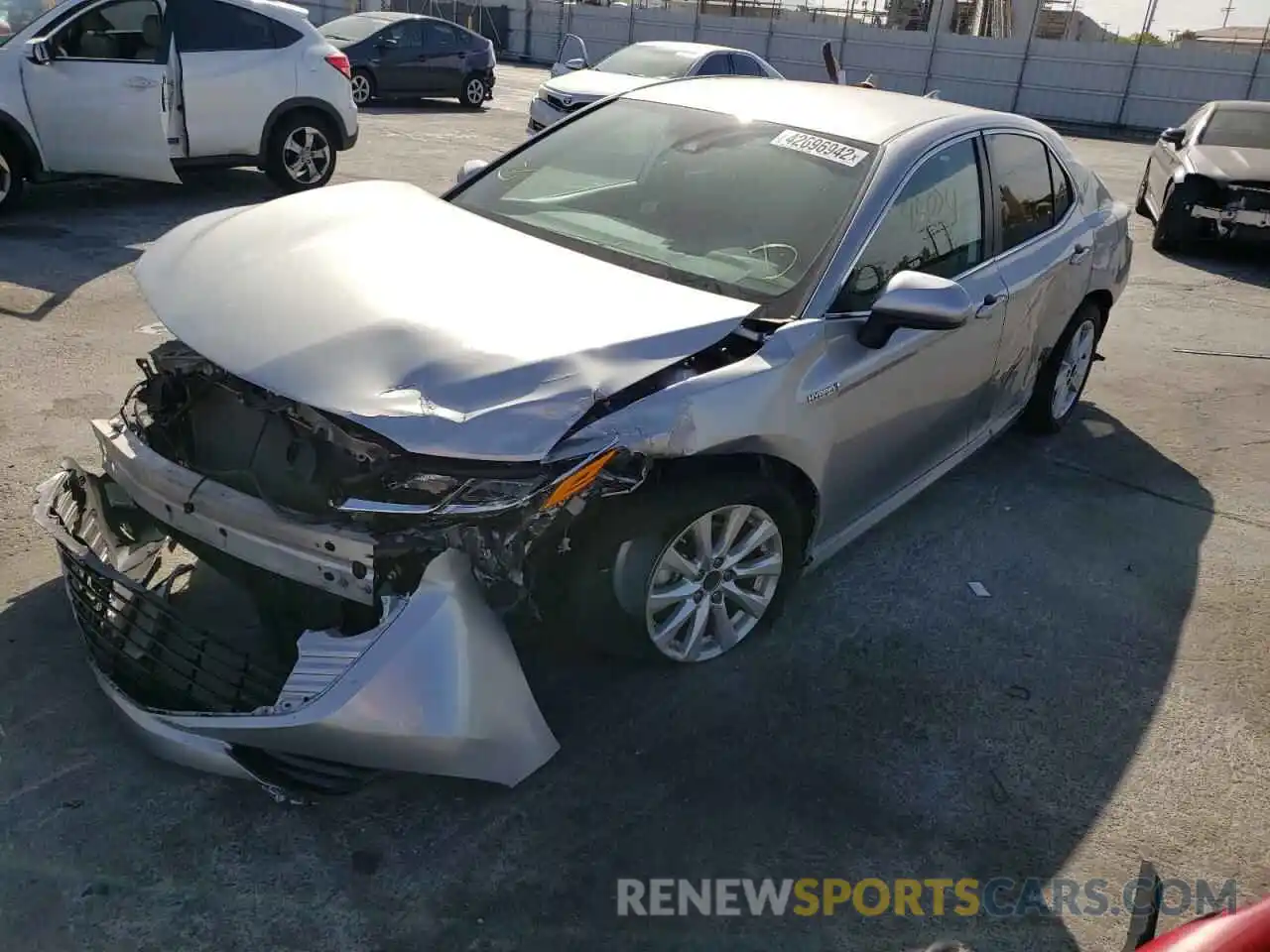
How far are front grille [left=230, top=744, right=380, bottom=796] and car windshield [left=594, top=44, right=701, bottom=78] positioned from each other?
11275mm

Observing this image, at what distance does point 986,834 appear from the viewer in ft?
9.27

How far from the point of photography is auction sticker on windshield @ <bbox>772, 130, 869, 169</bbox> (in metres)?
3.60

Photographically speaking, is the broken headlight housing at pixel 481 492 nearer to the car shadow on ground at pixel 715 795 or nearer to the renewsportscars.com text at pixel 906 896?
the car shadow on ground at pixel 715 795

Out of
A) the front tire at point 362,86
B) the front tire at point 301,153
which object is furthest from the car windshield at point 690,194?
the front tire at point 362,86

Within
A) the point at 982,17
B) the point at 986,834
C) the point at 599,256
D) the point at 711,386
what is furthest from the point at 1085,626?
the point at 982,17

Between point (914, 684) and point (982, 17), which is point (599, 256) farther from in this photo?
point (982, 17)

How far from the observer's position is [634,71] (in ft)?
42.1

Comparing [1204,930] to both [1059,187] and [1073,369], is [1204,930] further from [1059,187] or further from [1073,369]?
[1073,369]

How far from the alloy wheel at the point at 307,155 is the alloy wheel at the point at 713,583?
744cm

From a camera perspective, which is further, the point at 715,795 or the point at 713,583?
the point at 713,583

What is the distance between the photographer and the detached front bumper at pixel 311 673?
241 cm

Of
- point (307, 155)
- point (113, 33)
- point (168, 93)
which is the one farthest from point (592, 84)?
point (113, 33)

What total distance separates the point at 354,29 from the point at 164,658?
54.2ft

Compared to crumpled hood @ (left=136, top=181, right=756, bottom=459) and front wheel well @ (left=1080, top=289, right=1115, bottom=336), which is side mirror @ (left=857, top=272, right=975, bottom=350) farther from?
front wheel well @ (left=1080, top=289, right=1115, bottom=336)
